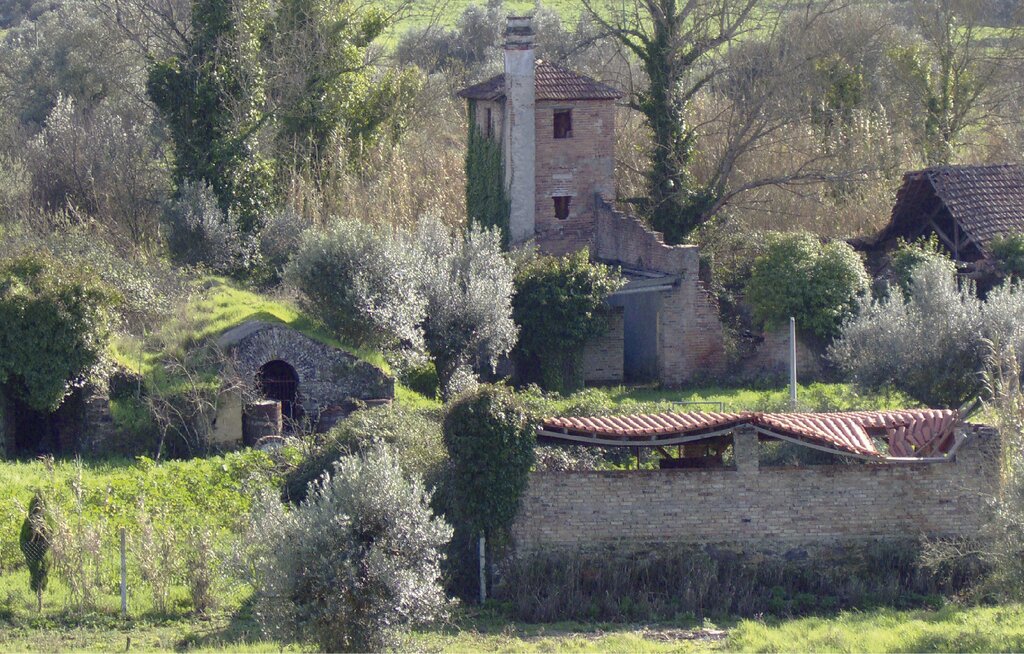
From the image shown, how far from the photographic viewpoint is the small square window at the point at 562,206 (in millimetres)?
33531

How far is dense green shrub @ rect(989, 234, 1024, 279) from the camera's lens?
3102 centimetres

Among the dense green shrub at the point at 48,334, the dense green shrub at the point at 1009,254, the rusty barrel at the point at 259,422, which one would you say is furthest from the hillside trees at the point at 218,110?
the dense green shrub at the point at 1009,254

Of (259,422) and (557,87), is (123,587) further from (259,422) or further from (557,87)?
(557,87)

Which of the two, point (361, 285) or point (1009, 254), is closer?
point (361, 285)

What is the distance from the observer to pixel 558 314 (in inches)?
1163

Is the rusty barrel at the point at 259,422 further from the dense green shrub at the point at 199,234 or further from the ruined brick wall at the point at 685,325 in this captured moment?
the ruined brick wall at the point at 685,325

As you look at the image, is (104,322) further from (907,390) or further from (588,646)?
(907,390)

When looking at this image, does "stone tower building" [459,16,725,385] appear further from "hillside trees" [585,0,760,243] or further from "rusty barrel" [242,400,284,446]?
"rusty barrel" [242,400,284,446]

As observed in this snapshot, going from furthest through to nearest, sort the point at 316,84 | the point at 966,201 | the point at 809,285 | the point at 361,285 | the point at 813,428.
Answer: the point at 316,84 < the point at 966,201 < the point at 809,285 < the point at 361,285 < the point at 813,428

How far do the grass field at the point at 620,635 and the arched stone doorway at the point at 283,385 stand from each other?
860 centimetres

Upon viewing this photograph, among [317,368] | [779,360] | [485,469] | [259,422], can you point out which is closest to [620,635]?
[485,469]

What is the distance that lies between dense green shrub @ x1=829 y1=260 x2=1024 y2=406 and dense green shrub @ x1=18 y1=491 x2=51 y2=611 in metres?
14.0

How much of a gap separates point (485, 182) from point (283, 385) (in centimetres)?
960

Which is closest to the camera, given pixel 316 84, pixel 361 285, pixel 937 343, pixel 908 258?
pixel 937 343
